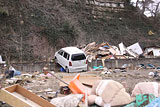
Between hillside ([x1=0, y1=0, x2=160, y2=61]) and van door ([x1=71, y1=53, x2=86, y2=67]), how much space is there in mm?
4969

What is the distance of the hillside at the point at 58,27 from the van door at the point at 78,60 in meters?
4.97

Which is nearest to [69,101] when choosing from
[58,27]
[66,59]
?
[66,59]

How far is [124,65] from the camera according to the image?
18.7 m

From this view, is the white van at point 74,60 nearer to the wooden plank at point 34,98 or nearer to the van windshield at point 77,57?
the van windshield at point 77,57

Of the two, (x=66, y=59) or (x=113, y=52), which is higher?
(x=66, y=59)

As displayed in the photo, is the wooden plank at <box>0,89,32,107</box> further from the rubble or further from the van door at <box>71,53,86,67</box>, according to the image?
the van door at <box>71,53,86,67</box>

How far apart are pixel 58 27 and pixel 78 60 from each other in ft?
27.5

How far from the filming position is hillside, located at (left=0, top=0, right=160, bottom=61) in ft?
66.6

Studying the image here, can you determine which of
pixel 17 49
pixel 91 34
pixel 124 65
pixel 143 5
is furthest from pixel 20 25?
pixel 143 5

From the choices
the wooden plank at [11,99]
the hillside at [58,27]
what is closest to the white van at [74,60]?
the hillside at [58,27]

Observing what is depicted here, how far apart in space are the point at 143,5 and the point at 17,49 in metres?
21.5

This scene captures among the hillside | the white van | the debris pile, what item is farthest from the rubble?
the hillside

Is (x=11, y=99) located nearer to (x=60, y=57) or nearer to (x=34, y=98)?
(x=34, y=98)

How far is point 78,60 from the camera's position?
15867 mm
